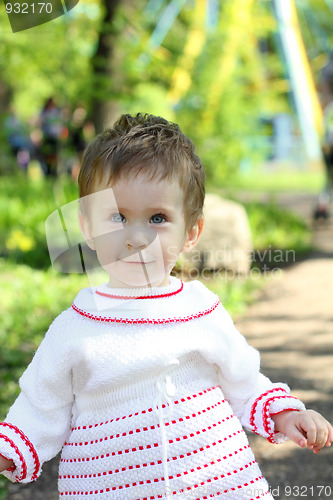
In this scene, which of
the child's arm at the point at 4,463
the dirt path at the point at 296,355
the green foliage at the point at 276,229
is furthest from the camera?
the green foliage at the point at 276,229

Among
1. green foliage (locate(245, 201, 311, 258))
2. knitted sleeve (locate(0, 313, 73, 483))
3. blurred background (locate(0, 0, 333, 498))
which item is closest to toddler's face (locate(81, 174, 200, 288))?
knitted sleeve (locate(0, 313, 73, 483))

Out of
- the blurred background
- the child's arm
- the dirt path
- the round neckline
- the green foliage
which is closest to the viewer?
the child's arm

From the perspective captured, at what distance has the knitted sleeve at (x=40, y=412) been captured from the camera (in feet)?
4.87

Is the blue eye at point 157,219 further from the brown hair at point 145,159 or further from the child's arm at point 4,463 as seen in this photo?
the child's arm at point 4,463

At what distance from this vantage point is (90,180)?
159cm

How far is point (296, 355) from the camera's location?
3.80 m

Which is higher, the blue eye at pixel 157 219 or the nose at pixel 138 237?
the blue eye at pixel 157 219

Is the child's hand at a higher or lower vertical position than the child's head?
lower

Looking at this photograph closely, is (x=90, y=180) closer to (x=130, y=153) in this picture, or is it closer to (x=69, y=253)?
(x=130, y=153)

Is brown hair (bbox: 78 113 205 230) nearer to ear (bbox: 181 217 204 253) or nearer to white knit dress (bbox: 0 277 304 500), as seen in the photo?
ear (bbox: 181 217 204 253)

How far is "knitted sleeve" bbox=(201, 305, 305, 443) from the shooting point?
62.7 inches

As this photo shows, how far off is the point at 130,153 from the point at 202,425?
24.8 inches

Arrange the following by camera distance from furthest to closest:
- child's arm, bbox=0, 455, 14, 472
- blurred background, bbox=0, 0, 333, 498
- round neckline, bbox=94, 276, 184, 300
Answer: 1. blurred background, bbox=0, 0, 333, 498
2. round neckline, bbox=94, 276, 184, 300
3. child's arm, bbox=0, 455, 14, 472

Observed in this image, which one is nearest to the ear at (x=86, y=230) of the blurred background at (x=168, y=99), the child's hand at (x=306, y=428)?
the child's hand at (x=306, y=428)
